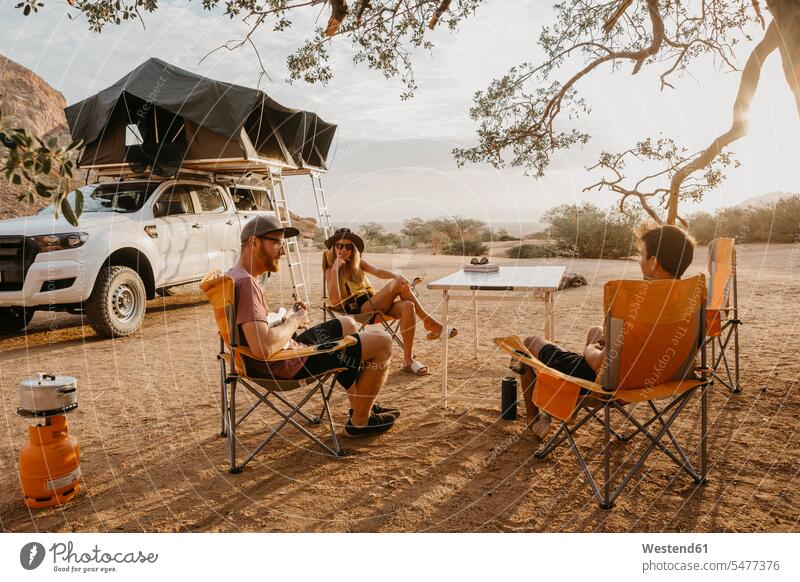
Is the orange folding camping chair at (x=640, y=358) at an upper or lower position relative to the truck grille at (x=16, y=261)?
lower

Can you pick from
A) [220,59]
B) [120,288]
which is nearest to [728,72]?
[220,59]

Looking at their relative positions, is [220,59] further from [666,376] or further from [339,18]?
[666,376]

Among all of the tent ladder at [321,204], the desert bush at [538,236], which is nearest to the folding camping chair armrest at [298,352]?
the tent ladder at [321,204]

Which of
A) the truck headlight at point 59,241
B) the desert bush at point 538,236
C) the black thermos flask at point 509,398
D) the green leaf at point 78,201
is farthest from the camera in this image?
the desert bush at point 538,236

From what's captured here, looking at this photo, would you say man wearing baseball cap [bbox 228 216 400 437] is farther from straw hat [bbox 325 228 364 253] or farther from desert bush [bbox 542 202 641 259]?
desert bush [bbox 542 202 641 259]

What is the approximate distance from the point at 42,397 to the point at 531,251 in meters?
14.2

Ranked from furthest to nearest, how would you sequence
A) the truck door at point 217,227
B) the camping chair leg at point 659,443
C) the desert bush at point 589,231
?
the desert bush at point 589,231 < the truck door at point 217,227 < the camping chair leg at point 659,443

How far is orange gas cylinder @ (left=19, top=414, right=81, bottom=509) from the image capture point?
265 centimetres

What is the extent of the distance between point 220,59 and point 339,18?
1223 mm

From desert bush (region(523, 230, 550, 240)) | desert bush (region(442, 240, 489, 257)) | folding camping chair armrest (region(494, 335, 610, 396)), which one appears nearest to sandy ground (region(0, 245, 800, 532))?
folding camping chair armrest (region(494, 335, 610, 396))

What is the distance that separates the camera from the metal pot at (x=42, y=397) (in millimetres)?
2637
